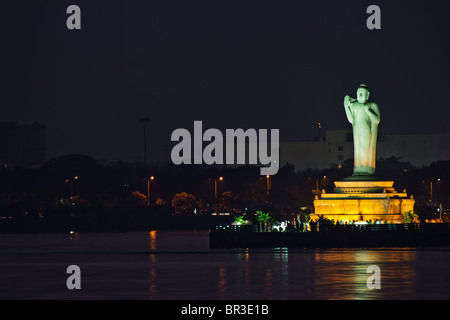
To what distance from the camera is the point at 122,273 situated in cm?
4934

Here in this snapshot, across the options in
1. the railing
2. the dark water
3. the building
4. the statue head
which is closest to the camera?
the dark water

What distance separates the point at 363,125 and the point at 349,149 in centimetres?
10033

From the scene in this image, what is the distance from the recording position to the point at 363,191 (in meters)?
78.7

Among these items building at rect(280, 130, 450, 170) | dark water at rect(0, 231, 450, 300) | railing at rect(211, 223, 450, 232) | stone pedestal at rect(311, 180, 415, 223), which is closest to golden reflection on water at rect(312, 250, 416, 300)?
dark water at rect(0, 231, 450, 300)

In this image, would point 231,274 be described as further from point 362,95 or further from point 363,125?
point 363,125

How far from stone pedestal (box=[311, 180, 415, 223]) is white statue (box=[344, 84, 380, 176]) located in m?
2.45

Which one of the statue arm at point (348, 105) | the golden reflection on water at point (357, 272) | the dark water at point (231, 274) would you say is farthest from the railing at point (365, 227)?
the statue arm at point (348, 105)

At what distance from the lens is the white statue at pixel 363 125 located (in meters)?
81.1

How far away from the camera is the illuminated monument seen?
255ft

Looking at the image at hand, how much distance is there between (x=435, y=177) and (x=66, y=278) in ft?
410

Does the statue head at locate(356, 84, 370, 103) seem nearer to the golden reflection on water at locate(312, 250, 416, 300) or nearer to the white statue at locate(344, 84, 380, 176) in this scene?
the white statue at locate(344, 84, 380, 176)
